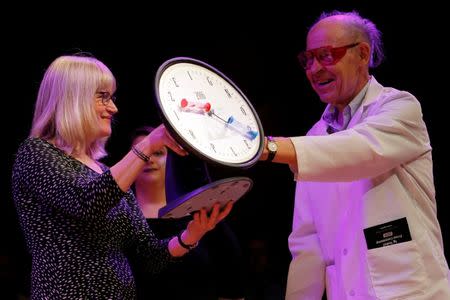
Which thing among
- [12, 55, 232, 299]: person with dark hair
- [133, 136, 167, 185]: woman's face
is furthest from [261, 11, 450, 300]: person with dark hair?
[133, 136, 167, 185]: woman's face

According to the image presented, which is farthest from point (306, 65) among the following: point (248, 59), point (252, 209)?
point (252, 209)

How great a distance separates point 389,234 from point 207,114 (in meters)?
0.70

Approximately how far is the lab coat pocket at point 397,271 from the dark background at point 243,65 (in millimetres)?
2155

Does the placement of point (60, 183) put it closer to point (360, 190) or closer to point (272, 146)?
point (272, 146)

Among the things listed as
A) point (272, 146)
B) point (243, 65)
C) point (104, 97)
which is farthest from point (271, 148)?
point (243, 65)

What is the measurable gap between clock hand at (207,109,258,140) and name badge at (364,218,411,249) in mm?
→ 534

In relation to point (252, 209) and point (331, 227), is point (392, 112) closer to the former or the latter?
point (331, 227)

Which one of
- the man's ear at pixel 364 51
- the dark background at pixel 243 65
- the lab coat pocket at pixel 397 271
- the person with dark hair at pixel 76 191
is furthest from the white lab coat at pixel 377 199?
the dark background at pixel 243 65

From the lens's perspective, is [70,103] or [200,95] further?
[70,103]

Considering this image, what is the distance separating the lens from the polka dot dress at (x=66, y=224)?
137cm

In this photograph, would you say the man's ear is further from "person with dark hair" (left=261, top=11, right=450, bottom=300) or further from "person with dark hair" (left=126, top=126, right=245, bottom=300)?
"person with dark hair" (left=126, top=126, right=245, bottom=300)

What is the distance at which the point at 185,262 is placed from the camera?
242cm

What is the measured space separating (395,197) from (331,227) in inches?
10.9

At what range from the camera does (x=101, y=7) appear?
3.34 metres
